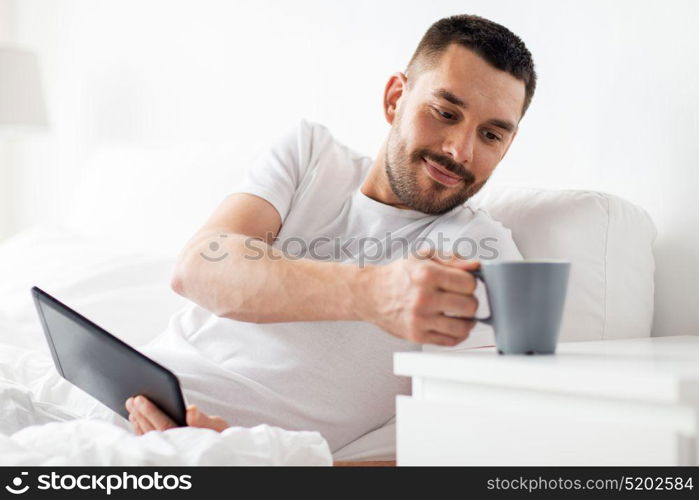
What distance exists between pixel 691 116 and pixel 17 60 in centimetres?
215

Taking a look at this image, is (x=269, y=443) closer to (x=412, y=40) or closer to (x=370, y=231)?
(x=370, y=231)

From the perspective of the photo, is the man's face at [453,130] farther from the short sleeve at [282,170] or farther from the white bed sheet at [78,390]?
the white bed sheet at [78,390]

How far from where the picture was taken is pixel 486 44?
1188 mm

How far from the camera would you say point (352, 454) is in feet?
3.79

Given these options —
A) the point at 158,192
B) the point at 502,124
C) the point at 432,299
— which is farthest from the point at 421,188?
the point at 158,192

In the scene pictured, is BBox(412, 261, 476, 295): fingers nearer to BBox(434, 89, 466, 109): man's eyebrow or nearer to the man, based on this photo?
the man

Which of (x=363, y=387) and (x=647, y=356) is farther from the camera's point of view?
(x=363, y=387)

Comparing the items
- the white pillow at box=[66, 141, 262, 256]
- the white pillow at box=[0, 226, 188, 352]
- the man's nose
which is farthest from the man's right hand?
the white pillow at box=[66, 141, 262, 256]

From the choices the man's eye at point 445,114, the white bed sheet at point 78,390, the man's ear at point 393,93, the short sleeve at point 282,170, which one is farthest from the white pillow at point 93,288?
the man's eye at point 445,114

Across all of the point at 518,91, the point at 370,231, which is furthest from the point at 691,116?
the point at 370,231

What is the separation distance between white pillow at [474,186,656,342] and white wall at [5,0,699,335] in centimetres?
7

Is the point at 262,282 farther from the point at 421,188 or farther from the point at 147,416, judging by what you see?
the point at 421,188

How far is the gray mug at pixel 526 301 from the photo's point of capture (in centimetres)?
77

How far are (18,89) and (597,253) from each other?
2.09m
